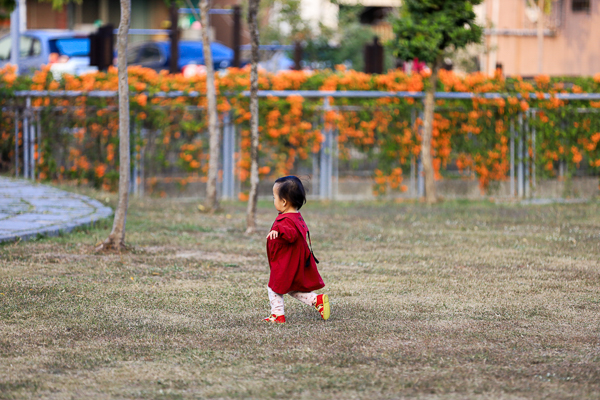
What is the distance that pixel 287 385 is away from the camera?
340 centimetres

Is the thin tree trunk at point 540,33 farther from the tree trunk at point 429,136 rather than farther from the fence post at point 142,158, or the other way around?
the fence post at point 142,158

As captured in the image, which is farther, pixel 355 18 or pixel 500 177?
pixel 355 18

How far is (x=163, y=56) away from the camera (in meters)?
18.4

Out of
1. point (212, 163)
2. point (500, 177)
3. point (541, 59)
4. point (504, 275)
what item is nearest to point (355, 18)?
point (541, 59)

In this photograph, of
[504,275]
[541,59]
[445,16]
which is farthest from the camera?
[541,59]

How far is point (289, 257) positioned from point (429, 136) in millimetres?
8227

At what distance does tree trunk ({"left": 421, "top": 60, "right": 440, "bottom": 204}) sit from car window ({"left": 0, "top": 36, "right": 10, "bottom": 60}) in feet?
33.1

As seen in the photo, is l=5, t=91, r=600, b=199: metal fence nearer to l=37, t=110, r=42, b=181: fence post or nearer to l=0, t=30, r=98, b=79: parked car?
l=37, t=110, r=42, b=181: fence post

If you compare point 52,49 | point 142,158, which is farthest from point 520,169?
point 52,49

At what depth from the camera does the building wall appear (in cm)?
2383

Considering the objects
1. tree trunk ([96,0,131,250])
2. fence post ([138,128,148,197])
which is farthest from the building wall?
tree trunk ([96,0,131,250])

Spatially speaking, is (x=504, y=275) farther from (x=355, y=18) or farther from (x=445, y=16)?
(x=355, y=18)

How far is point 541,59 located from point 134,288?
67.7 ft

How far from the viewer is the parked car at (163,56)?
18375mm
